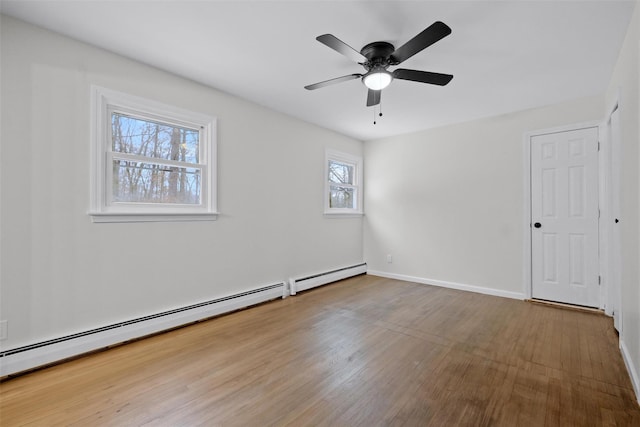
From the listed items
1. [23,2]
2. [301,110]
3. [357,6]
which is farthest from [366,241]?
[23,2]

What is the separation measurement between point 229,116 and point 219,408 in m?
2.81

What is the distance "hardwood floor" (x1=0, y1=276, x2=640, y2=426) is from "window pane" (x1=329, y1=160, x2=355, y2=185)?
2529mm

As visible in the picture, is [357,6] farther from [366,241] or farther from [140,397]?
[366,241]

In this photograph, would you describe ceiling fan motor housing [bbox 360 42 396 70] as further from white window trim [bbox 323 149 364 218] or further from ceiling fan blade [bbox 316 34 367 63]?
white window trim [bbox 323 149 364 218]

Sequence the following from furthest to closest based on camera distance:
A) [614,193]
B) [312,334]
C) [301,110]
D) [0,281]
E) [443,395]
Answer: [301,110], [614,193], [312,334], [0,281], [443,395]

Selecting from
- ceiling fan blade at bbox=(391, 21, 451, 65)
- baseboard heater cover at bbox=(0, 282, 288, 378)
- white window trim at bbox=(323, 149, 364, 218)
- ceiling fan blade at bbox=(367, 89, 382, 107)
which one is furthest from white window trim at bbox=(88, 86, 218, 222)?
ceiling fan blade at bbox=(391, 21, 451, 65)

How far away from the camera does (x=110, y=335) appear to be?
234 centimetres

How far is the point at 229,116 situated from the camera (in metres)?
3.23

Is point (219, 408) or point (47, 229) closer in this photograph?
point (219, 408)

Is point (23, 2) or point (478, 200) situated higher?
point (23, 2)

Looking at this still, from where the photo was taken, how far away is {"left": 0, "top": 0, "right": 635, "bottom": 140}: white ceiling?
187 cm

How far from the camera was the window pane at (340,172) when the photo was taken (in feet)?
15.7

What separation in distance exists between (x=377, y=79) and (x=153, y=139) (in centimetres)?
214


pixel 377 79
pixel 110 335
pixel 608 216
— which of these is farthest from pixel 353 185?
pixel 110 335
